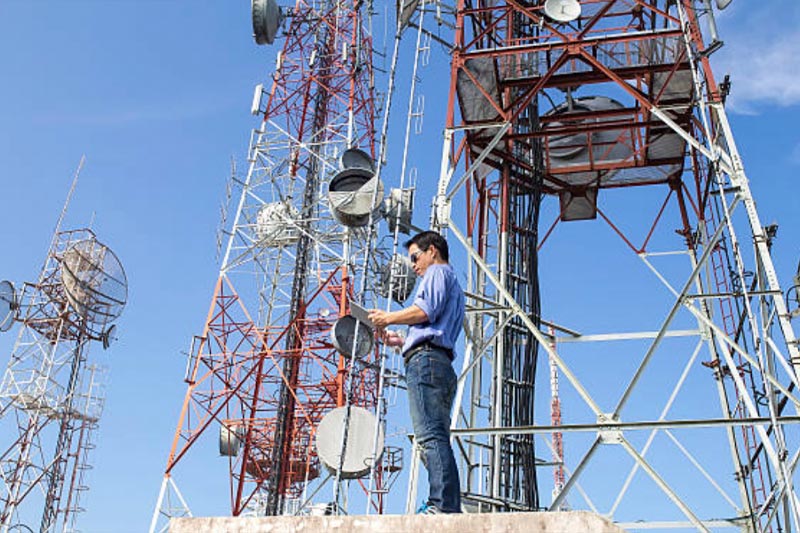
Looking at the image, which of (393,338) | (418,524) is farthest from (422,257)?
(418,524)

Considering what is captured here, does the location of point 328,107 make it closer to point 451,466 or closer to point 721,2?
point 721,2

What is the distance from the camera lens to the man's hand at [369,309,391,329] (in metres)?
4.79

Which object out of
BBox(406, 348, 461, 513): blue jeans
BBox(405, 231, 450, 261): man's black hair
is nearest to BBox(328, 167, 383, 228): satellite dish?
BBox(405, 231, 450, 261): man's black hair

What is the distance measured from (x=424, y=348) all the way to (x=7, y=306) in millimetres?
25520

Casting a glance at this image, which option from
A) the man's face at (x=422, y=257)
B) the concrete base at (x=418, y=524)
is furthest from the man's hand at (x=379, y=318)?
the concrete base at (x=418, y=524)

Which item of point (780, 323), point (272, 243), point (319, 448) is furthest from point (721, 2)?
point (272, 243)

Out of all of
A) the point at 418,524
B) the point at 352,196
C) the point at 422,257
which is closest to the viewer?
the point at 418,524

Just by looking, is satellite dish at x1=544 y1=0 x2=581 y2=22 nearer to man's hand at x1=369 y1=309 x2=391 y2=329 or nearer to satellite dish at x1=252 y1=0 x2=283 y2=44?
man's hand at x1=369 y1=309 x2=391 y2=329

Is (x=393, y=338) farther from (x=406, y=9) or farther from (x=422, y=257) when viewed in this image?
(x=406, y=9)

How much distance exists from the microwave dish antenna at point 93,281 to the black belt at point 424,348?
78.5 ft

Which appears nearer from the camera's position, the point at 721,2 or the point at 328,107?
the point at 721,2

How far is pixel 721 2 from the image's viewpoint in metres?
10.5

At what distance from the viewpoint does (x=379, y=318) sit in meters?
4.82

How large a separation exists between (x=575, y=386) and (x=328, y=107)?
58.6 feet
